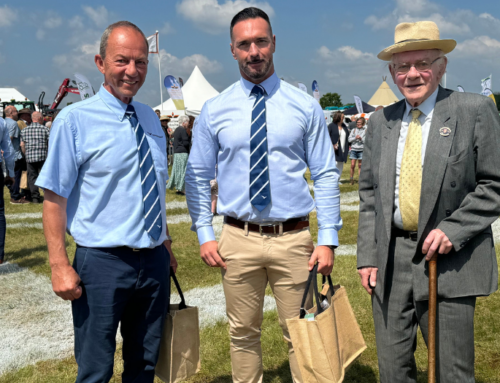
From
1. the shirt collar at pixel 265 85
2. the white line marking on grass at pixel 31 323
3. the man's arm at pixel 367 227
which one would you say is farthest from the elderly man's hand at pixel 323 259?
the white line marking on grass at pixel 31 323

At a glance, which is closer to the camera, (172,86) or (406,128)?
(406,128)

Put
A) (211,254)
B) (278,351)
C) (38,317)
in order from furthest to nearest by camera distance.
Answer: (38,317), (278,351), (211,254)

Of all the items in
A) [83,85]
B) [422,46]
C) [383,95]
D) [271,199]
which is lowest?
[271,199]

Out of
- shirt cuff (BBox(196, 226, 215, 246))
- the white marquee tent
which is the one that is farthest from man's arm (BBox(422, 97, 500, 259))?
the white marquee tent

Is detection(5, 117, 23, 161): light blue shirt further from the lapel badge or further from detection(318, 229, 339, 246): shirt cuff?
the lapel badge

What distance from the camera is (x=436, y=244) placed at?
2.59 m

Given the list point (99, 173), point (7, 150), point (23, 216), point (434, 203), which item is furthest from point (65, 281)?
point (23, 216)

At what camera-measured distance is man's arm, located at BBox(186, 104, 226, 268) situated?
3.21 meters

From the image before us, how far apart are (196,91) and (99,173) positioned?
3281 centimetres

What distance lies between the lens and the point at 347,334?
2893 millimetres

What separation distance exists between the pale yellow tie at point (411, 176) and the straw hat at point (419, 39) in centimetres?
35

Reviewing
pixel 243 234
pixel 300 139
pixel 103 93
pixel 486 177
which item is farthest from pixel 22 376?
pixel 486 177

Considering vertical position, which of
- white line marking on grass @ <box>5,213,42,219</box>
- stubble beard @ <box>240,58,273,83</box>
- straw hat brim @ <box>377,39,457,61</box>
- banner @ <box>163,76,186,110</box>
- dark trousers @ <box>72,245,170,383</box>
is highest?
banner @ <box>163,76,186,110</box>

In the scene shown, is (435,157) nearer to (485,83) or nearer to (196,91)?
(485,83)
